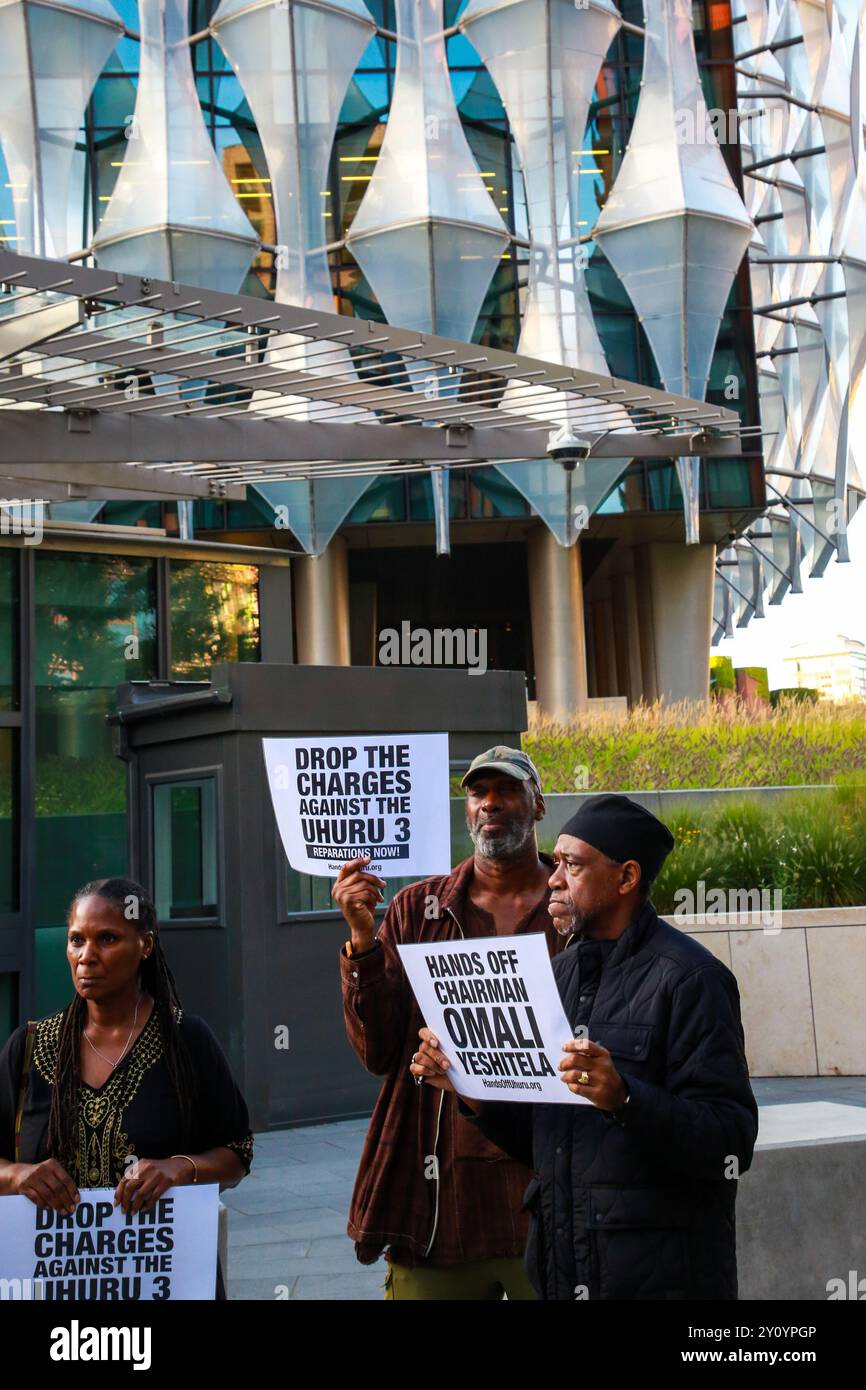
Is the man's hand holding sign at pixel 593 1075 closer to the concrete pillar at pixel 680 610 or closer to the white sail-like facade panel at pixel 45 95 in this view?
the white sail-like facade panel at pixel 45 95

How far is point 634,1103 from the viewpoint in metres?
3.22

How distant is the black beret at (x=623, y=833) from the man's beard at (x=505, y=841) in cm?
65

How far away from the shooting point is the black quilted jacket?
3.29m

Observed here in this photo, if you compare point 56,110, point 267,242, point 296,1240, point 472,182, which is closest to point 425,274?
point 472,182

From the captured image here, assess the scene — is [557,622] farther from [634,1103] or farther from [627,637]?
[634,1103]

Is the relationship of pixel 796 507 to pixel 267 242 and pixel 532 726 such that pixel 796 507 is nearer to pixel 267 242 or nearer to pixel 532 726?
pixel 267 242

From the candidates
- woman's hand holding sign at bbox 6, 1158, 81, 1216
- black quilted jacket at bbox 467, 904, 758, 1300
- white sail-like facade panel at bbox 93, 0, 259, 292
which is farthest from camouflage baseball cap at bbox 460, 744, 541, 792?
white sail-like facade panel at bbox 93, 0, 259, 292

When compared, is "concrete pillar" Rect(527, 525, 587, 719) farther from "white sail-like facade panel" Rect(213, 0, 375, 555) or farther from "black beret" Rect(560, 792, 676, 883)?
"black beret" Rect(560, 792, 676, 883)

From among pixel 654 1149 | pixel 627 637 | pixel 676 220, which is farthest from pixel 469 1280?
pixel 627 637

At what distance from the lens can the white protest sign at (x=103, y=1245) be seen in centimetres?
354

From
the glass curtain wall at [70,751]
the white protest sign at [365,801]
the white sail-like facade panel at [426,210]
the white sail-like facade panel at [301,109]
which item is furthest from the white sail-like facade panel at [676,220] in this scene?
the white protest sign at [365,801]

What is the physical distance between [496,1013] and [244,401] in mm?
4298

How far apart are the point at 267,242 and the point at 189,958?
1025 inches
